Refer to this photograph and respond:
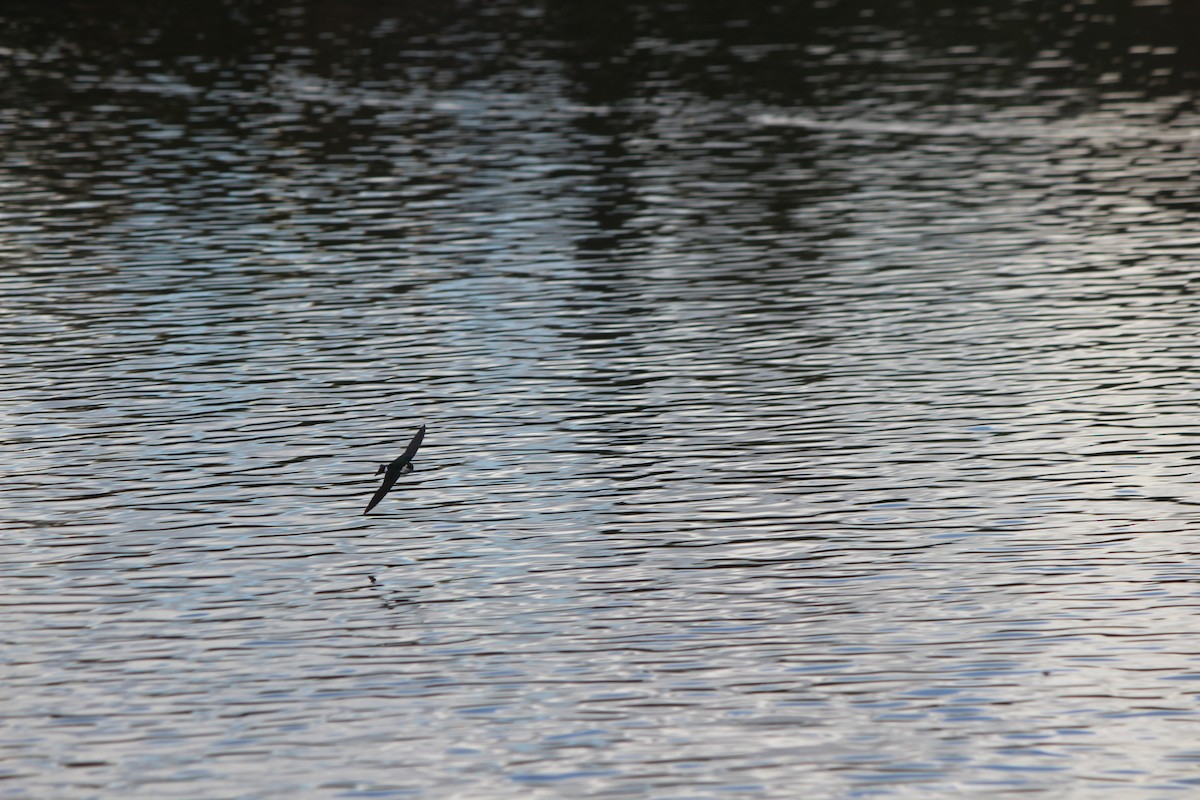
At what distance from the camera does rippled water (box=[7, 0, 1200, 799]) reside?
2458 cm

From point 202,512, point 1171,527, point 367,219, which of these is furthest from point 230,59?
point 1171,527

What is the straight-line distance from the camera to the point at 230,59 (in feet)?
308

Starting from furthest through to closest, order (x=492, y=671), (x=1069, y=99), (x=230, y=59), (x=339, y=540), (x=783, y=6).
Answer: (x=783, y=6) → (x=230, y=59) → (x=1069, y=99) → (x=339, y=540) → (x=492, y=671)

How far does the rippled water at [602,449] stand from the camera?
2458 cm

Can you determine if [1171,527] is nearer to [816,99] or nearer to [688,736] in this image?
[688,736]

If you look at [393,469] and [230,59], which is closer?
[393,469]

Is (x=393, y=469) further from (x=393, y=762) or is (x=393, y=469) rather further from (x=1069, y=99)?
(x=1069, y=99)

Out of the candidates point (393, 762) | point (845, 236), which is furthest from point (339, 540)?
point (845, 236)

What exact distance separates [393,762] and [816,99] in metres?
62.0

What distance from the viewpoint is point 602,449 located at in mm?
37062

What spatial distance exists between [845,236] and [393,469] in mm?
31397

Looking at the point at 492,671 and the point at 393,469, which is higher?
the point at 393,469

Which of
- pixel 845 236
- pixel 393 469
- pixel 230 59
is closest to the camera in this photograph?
pixel 393 469

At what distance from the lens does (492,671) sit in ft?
87.0
